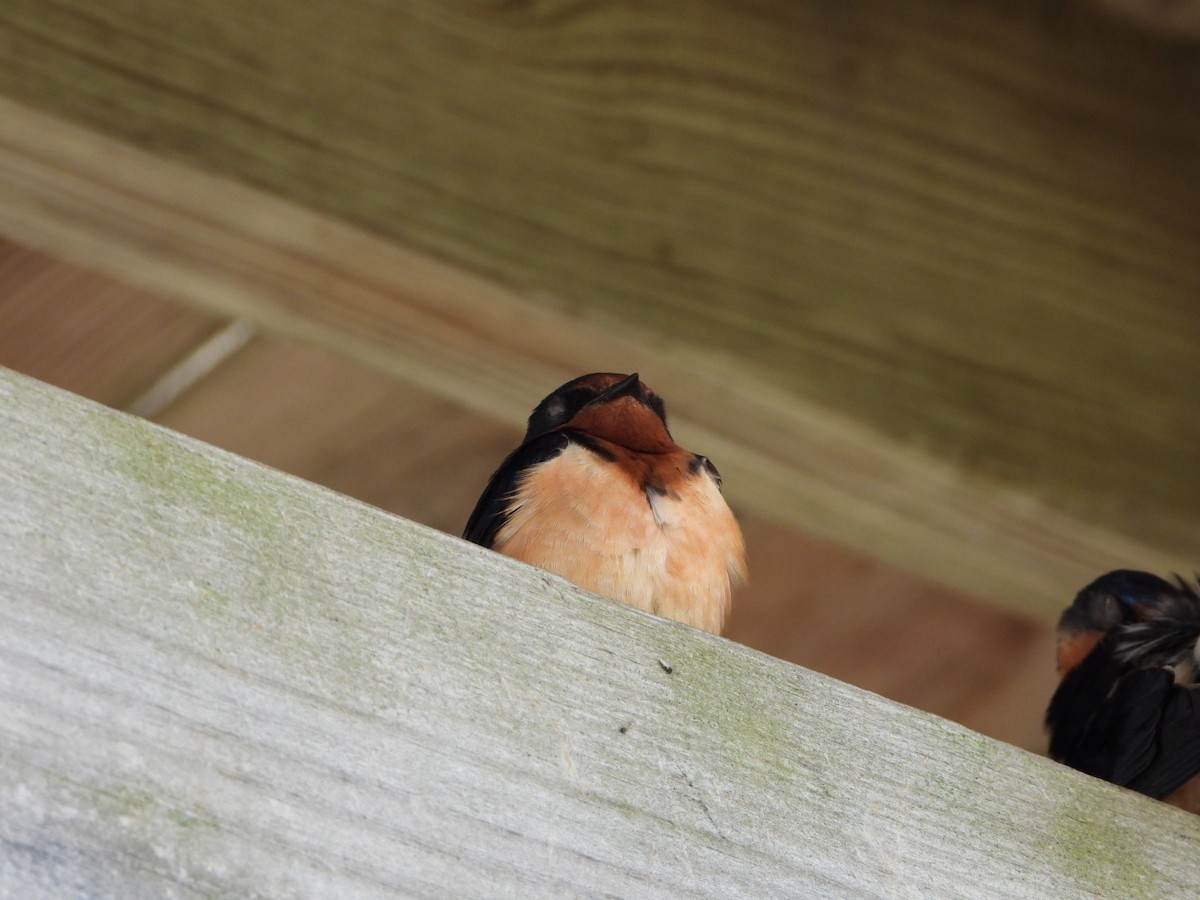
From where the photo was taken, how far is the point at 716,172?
197 cm

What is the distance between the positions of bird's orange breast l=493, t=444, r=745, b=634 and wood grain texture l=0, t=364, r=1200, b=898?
30.8 inches

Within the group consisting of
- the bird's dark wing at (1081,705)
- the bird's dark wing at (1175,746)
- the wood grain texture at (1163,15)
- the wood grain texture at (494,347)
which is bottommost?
the bird's dark wing at (1081,705)

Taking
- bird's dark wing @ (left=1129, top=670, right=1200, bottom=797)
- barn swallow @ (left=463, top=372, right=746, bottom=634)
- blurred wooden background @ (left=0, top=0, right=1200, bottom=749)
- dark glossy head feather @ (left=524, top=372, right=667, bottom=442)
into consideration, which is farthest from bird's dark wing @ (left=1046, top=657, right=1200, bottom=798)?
dark glossy head feather @ (left=524, top=372, right=667, bottom=442)

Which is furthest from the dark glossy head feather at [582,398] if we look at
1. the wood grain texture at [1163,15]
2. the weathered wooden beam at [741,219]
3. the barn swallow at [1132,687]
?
the wood grain texture at [1163,15]

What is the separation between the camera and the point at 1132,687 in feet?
7.59

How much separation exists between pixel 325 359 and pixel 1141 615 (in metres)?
1.47

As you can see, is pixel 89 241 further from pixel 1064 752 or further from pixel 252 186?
pixel 1064 752

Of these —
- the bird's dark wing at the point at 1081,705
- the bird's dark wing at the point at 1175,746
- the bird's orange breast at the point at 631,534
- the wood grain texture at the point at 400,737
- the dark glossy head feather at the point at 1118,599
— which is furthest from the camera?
the dark glossy head feather at the point at 1118,599

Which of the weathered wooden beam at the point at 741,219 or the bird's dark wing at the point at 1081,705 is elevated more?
the weathered wooden beam at the point at 741,219

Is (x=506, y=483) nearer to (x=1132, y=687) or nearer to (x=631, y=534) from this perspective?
(x=631, y=534)

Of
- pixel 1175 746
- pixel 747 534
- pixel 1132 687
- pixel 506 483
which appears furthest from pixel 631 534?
pixel 1132 687

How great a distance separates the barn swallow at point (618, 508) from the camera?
1877 mm

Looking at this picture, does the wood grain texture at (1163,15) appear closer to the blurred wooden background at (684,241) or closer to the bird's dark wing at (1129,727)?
the blurred wooden background at (684,241)

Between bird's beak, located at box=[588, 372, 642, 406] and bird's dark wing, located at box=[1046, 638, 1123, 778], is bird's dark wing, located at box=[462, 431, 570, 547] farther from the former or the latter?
bird's dark wing, located at box=[1046, 638, 1123, 778]
